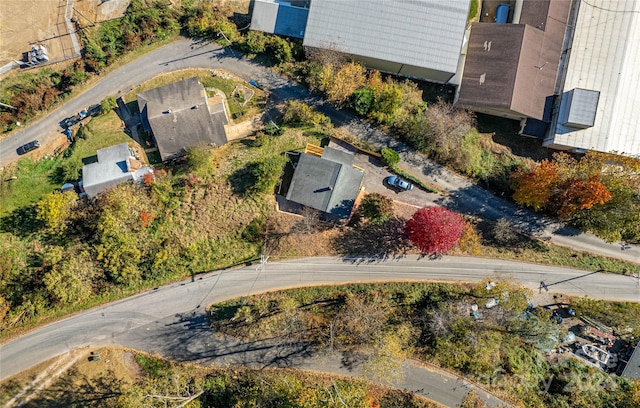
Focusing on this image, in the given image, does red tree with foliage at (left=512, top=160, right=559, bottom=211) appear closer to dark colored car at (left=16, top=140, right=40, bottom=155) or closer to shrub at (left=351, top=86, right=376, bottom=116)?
shrub at (left=351, top=86, right=376, bottom=116)

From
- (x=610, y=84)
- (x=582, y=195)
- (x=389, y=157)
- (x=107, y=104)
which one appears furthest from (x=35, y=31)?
(x=610, y=84)

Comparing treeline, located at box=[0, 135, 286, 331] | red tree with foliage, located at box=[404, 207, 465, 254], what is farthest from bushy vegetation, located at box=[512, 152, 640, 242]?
treeline, located at box=[0, 135, 286, 331]

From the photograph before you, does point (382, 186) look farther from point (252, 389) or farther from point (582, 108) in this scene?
point (252, 389)

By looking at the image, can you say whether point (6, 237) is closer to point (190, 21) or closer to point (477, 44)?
point (190, 21)

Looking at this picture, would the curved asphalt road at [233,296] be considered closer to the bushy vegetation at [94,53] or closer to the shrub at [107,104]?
the shrub at [107,104]

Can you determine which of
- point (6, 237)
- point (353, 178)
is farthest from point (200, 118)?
point (6, 237)

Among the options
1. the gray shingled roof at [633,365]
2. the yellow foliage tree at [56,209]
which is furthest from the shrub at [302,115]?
the gray shingled roof at [633,365]
